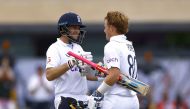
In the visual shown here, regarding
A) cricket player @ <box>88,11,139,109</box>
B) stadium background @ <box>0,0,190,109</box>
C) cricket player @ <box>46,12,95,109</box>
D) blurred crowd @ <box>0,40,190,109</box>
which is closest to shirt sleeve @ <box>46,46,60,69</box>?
cricket player @ <box>46,12,95,109</box>

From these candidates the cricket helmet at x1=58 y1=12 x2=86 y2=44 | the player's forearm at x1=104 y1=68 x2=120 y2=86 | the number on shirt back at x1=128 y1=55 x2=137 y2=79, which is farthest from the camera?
the cricket helmet at x1=58 y1=12 x2=86 y2=44

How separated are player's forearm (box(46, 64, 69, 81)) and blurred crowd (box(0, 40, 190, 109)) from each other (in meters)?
10.1

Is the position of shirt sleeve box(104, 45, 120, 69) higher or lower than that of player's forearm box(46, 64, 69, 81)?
higher

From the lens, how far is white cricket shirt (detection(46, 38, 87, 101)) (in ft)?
34.9

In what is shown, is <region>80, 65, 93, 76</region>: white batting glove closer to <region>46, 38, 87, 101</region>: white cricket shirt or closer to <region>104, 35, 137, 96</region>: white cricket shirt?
<region>46, 38, 87, 101</region>: white cricket shirt

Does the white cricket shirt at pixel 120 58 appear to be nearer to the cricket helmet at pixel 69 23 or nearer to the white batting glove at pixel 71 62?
the white batting glove at pixel 71 62

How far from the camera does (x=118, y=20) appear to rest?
34.1 feet

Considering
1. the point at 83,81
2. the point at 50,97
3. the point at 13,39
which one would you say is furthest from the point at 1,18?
the point at 83,81

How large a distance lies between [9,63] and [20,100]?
2.29 meters

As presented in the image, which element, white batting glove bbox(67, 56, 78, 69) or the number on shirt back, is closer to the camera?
white batting glove bbox(67, 56, 78, 69)

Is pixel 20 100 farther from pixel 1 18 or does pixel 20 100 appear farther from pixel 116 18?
pixel 116 18

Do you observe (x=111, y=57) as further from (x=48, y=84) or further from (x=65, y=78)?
(x=48, y=84)

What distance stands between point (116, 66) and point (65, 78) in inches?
30.0

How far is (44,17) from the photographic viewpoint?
24.7 m
